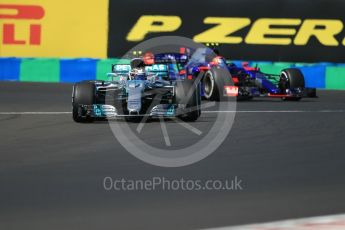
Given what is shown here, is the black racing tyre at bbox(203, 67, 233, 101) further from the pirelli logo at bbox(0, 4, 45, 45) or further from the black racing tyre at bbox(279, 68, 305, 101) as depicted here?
the pirelli logo at bbox(0, 4, 45, 45)

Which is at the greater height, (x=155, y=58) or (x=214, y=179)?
(x=155, y=58)

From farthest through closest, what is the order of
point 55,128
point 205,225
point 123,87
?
point 123,87 → point 55,128 → point 205,225

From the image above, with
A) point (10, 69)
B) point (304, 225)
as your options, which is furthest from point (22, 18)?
point (304, 225)

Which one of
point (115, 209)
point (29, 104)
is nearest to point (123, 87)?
point (29, 104)

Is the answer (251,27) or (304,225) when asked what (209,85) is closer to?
(251,27)

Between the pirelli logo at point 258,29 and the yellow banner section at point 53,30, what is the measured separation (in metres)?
0.86

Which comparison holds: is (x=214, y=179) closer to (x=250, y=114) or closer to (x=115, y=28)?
(x=250, y=114)

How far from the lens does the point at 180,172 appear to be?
24.6 feet

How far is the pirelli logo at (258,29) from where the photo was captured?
20531 mm

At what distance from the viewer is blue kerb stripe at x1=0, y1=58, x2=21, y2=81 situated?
68.6 ft

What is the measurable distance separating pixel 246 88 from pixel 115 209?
426 inches

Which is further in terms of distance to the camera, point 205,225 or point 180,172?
point 180,172

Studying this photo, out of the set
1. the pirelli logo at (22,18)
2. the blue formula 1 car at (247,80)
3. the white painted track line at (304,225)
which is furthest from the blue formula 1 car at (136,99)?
the pirelli logo at (22,18)

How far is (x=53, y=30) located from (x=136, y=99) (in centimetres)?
980
